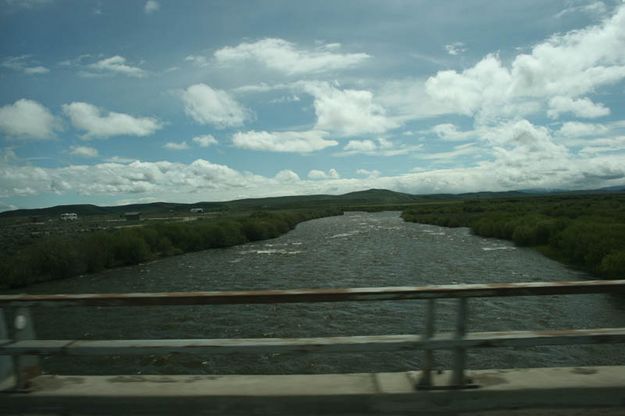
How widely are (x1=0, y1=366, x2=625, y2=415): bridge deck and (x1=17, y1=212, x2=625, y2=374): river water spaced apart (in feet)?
6.52

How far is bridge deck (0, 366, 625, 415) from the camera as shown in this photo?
415 cm

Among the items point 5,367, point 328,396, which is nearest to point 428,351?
point 328,396

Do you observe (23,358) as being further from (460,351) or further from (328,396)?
(460,351)

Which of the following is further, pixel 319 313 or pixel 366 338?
pixel 319 313

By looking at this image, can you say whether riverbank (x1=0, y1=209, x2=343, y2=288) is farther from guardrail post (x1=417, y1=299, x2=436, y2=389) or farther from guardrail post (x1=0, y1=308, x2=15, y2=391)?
guardrail post (x1=417, y1=299, x2=436, y2=389)

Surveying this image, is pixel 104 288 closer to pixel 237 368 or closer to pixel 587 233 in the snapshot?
pixel 237 368

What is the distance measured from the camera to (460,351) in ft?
13.9

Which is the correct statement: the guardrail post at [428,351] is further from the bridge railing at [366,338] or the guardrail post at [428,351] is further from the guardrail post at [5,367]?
the guardrail post at [5,367]

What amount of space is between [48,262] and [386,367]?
25.3m

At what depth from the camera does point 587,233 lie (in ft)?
108

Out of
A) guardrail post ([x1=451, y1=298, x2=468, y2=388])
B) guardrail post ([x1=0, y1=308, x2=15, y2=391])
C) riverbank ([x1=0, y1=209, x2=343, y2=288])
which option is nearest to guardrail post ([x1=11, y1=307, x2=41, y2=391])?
guardrail post ([x1=0, y1=308, x2=15, y2=391])

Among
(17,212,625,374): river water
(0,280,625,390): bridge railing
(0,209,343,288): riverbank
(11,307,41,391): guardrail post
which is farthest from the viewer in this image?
(0,209,343,288): riverbank

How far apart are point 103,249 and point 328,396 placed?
3422 centimetres

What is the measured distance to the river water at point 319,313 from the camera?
47.8 ft
